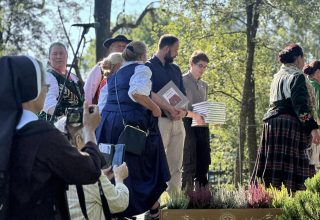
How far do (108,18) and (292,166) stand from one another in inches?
262

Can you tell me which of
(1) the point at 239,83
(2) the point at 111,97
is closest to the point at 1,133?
(2) the point at 111,97

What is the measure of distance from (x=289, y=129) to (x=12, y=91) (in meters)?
4.45

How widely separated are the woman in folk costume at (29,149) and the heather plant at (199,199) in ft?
8.42

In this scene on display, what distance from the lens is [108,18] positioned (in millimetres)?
12492

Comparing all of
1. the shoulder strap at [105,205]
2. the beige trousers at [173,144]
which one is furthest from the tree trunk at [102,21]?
the shoulder strap at [105,205]

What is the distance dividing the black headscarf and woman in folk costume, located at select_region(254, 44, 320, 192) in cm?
419

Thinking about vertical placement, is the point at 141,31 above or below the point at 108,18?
above

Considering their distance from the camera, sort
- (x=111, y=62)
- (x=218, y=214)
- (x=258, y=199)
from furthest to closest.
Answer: (x=111, y=62) < (x=258, y=199) < (x=218, y=214)

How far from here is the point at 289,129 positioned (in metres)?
6.72

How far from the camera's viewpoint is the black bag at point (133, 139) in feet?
18.6

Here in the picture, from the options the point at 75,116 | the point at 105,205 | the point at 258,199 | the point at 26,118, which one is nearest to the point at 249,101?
the point at 258,199

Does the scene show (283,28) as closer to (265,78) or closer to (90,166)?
(265,78)

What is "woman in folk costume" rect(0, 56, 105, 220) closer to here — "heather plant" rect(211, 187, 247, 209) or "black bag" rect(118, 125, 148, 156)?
"heather plant" rect(211, 187, 247, 209)

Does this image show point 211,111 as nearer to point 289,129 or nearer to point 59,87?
point 289,129
